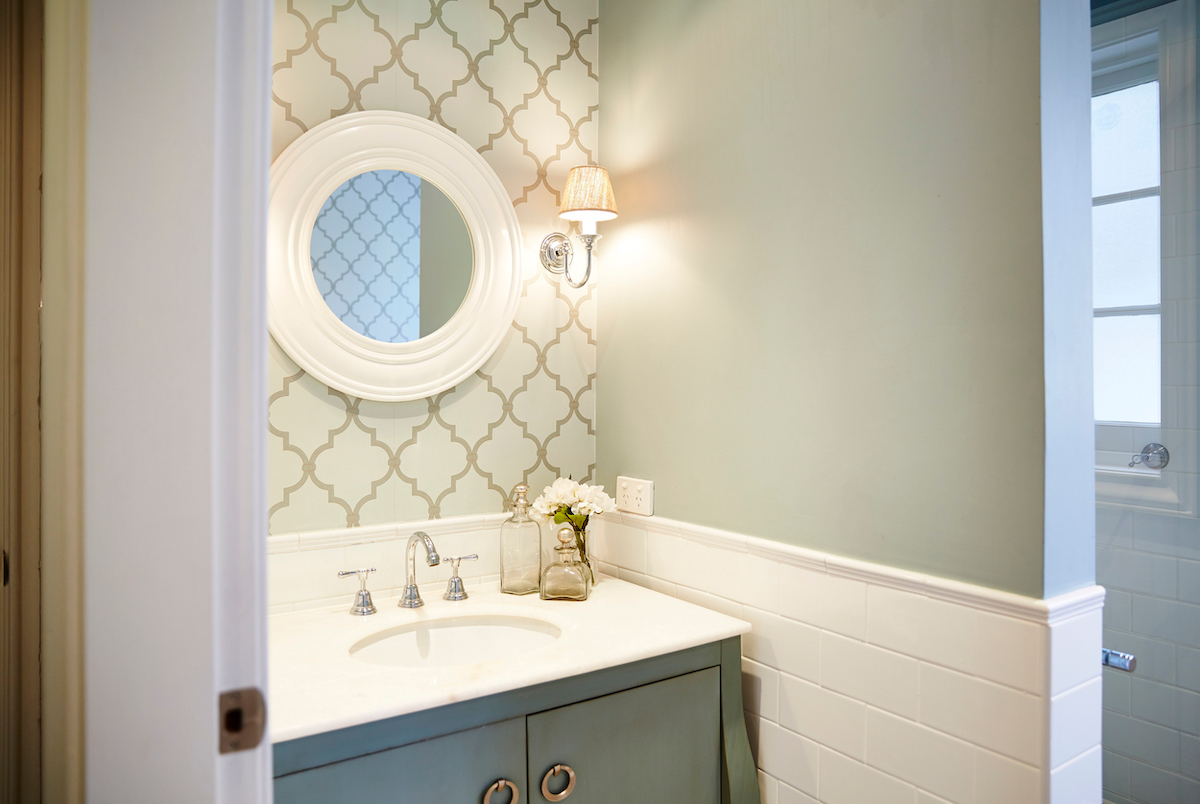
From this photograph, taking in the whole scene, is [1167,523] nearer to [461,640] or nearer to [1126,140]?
[1126,140]

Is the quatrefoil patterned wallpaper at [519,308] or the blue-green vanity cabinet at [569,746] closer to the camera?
the blue-green vanity cabinet at [569,746]

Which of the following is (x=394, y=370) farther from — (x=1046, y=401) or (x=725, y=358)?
(x=1046, y=401)

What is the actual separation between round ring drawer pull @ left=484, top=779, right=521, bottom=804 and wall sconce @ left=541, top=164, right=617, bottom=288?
4.06 feet

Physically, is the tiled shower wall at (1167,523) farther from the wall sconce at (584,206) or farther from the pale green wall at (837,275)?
the wall sconce at (584,206)

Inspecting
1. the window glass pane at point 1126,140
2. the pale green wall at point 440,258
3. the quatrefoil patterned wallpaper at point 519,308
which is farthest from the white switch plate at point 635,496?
the window glass pane at point 1126,140

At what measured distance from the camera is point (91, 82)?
0.52 m

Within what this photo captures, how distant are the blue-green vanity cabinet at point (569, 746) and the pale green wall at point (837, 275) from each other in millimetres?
385

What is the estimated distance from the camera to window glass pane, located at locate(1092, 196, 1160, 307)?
1.73m

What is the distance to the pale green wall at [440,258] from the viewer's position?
5.54 feet

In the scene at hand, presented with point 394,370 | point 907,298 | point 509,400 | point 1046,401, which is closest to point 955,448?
point 1046,401

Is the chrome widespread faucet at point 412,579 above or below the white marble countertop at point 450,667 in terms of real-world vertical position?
above

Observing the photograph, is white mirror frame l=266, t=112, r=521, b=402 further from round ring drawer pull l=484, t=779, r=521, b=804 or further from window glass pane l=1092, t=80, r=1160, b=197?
window glass pane l=1092, t=80, r=1160, b=197

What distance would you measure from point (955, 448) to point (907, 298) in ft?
0.91

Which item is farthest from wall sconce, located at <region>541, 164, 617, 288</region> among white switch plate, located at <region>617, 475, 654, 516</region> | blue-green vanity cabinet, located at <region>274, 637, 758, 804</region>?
blue-green vanity cabinet, located at <region>274, 637, 758, 804</region>
